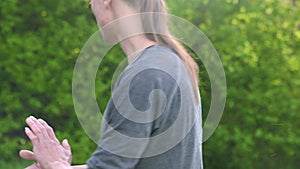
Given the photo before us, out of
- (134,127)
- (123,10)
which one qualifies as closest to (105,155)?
(134,127)

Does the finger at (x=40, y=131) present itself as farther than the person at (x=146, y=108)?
Yes

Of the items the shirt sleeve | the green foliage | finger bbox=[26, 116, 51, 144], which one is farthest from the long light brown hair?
the green foliage

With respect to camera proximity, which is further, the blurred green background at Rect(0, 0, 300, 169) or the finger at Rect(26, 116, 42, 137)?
the blurred green background at Rect(0, 0, 300, 169)

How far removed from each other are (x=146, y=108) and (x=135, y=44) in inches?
12.2

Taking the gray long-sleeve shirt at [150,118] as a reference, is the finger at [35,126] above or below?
above

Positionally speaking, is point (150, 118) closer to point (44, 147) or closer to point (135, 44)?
point (135, 44)

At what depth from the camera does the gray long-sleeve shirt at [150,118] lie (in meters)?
2.38

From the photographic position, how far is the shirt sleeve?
2.38 meters

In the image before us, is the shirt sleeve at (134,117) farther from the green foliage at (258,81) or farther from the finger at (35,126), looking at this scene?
the green foliage at (258,81)

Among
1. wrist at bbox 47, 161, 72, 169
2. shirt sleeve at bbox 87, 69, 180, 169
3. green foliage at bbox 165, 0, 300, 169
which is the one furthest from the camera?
green foliage at bbox 165, 0, 300, 169

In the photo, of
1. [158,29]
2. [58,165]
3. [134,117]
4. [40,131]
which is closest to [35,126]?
[40,131]

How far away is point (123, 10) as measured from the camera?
2.59 meters

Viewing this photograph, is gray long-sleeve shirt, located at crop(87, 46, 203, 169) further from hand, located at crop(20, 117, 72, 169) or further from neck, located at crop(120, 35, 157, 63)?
hand, located at crop(20, 117, 72, 169)

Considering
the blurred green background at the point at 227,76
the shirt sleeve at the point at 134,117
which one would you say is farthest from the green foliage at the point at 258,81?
the shirt sleeve at the point at 134,117
